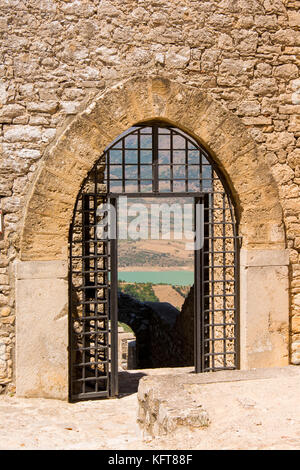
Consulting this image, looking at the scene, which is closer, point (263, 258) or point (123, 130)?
point (123, 130)

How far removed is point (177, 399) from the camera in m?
4.37

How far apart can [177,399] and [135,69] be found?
3426 millimetres

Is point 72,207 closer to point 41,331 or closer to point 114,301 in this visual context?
point 114,301

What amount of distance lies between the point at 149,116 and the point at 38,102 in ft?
3.89

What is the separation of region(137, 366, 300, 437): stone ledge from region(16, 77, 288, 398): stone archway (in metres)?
0.73

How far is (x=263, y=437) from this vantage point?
372 centimetres

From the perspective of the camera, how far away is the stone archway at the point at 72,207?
5344 millimetres

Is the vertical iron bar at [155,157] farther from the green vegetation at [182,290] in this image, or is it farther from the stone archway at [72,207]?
the green vegetation at [182,290]

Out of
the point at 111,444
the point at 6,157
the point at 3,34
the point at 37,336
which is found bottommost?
the point at 111,444

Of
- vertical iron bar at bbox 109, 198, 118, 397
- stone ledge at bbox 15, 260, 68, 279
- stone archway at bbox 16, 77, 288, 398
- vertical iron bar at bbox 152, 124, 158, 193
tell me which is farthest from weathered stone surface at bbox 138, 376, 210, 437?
vertical iron bar at bbox 152, 124, 158, 193

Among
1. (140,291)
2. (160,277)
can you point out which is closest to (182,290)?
(140,291)
